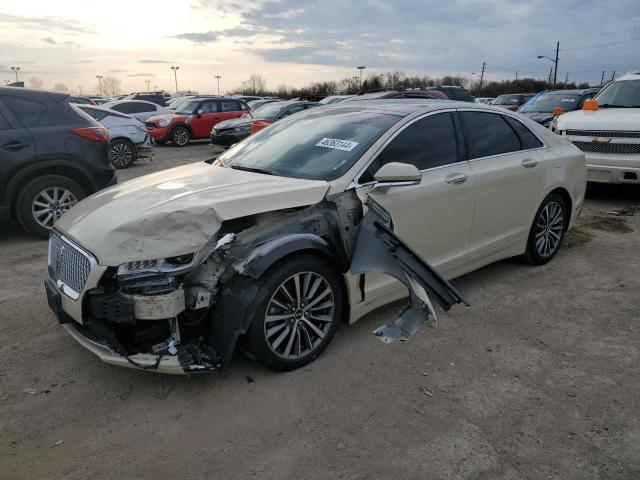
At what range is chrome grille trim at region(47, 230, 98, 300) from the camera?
2973mm

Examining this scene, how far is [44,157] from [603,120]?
7.96 meters

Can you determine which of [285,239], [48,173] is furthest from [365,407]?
[48,173]

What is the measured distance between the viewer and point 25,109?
6066 millimetres

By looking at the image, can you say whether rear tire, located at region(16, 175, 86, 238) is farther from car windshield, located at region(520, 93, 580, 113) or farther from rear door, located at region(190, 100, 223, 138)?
rear door, located at region(190, 100, 223, 138)

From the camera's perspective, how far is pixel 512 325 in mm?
4000

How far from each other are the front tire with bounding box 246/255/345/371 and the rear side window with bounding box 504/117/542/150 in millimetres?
2552

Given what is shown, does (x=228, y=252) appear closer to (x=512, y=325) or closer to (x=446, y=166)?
(x=446, y=166)

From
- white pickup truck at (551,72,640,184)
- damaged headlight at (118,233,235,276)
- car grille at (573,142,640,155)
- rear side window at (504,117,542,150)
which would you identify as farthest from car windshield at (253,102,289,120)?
damaged headlight at (118,233,235,276)

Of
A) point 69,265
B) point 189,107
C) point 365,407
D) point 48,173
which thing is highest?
point 189,107

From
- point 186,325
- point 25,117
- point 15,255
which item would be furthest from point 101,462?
point 25,117

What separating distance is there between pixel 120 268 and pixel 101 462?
101 centimetres

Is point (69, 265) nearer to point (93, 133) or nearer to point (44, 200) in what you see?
point (44, 200)

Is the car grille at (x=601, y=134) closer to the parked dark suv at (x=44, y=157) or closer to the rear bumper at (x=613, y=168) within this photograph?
the rear bumper at (x=613, y=168)

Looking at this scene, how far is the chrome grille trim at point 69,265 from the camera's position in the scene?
2.97 metres
